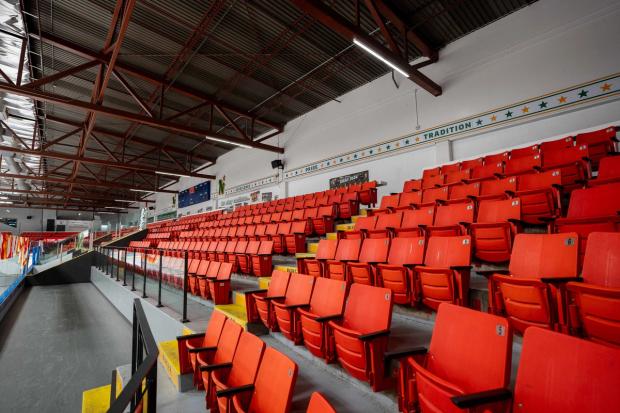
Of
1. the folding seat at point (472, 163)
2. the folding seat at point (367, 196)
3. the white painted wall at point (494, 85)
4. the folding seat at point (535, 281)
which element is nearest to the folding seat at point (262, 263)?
the folding seat at point (367, 196)

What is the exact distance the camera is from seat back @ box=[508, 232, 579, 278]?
4.97 feet

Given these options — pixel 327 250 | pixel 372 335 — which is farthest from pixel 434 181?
pixel 372 335

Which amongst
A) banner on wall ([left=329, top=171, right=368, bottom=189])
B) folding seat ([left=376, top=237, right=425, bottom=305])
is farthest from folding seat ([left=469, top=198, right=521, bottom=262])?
banner on wall ([left=329, top=171, right=368, bottom=189])

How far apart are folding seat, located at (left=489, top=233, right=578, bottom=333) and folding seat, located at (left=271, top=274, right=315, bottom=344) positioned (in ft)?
3.67

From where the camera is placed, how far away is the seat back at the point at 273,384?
1.08 meters

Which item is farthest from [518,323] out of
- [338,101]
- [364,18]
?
[338,101]

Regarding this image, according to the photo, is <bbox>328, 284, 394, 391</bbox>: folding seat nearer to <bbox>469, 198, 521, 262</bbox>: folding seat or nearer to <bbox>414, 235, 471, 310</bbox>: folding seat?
<bbox>414, 235, 471, 310</bbox>: folding seat

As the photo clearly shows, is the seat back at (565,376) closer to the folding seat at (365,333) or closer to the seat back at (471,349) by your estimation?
the seat back at (471,349)

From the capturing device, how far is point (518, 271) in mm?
1712

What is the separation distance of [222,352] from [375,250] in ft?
4.84

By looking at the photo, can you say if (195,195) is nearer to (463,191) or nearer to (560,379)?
(463,191)

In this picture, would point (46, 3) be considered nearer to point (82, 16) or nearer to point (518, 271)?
point (82, 16)

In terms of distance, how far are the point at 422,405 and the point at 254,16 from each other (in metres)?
5.53

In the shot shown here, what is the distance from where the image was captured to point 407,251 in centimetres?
239
